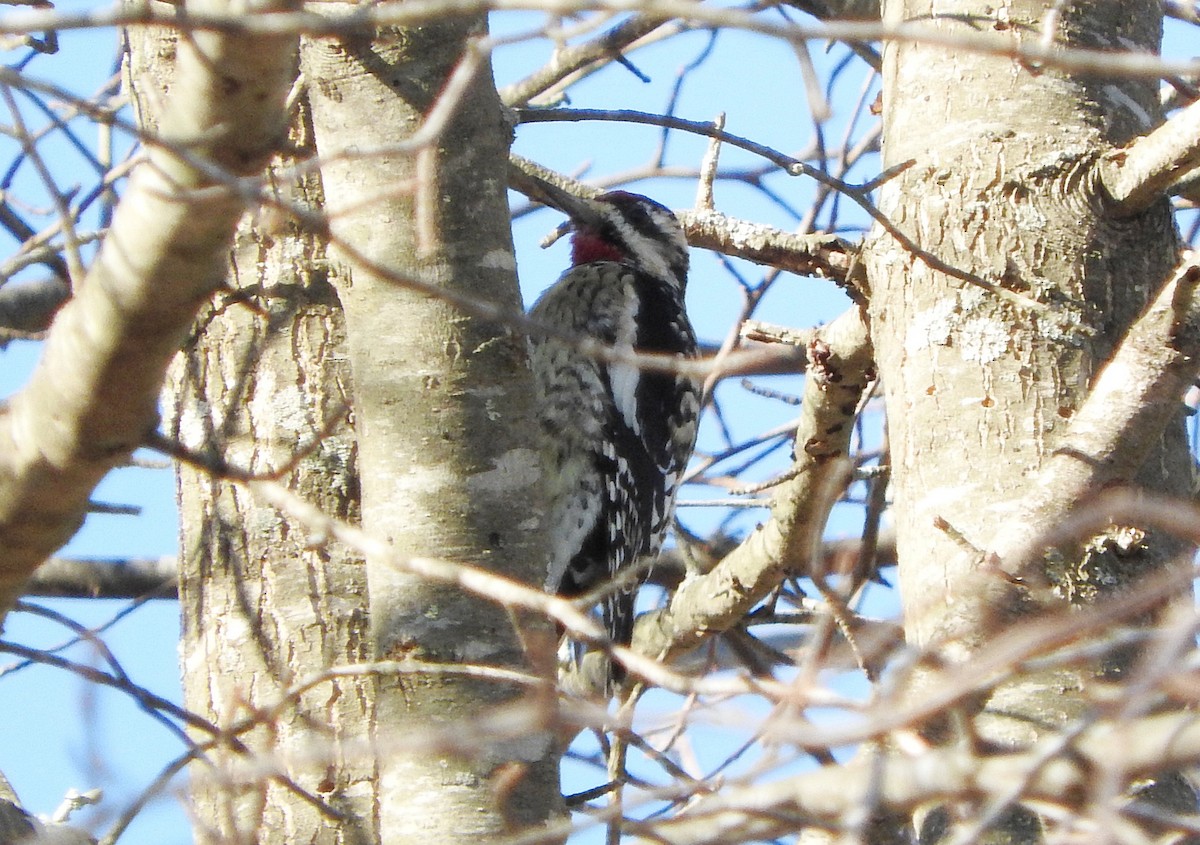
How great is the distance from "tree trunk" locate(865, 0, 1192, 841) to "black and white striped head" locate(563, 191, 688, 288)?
2411 mm

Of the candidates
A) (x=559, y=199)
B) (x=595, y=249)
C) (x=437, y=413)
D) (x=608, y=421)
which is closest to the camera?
(x=437, y=413)

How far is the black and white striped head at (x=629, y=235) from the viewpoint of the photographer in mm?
5148

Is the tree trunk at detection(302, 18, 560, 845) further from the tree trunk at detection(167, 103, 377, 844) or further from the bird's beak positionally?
the bird's beak

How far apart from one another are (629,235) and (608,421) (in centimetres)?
86

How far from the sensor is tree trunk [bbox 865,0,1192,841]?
95.1 inches

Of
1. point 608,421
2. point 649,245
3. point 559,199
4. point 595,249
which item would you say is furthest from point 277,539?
point 649,245

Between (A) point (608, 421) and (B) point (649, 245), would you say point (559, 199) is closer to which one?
(A) point (608, 421)

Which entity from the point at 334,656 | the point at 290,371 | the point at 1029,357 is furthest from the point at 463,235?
the point at 1029,357

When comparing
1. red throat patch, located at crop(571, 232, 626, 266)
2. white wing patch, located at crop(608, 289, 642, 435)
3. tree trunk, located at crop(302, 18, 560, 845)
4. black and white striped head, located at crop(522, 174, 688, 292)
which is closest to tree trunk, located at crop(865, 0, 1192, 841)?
tree trunk, located at crop(302, 18, 560, 845)

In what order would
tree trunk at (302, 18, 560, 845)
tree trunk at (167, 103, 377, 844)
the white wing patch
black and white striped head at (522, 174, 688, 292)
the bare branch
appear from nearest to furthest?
tree trunk at (302, 18, 560, 845) < the bare branch < tree trunk at (167, 103, 377, 844) < the white wing patch < black and white striped head at (522, 174, 688, 292)

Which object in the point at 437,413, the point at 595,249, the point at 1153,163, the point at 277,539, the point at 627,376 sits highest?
the point at 595,249

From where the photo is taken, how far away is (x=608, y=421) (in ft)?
15.5

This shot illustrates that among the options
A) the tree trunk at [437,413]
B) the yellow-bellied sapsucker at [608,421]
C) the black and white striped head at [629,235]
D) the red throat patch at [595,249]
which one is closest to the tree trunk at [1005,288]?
the tree trunk at [437,413]

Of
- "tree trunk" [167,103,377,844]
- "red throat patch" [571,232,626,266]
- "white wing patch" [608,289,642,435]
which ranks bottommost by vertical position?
"tree trunk" [167,103,377,844]
